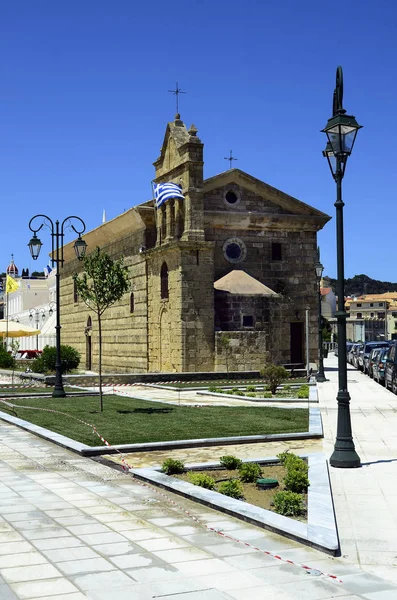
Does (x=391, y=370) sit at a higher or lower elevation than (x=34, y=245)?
lower

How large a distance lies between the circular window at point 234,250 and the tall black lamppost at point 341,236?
2445 centimetres

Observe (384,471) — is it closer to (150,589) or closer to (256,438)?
(256,438)

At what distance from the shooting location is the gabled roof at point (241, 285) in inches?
1350

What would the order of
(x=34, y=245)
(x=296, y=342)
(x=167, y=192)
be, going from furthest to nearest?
(x=296, y=342)
(x=167, y=192)
(x=34, y=245)

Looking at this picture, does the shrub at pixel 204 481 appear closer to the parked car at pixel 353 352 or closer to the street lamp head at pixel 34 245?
the street lamp head at pixel 34 245

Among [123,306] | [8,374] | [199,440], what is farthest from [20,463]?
[123,306]

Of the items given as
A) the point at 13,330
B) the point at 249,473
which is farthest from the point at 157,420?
the point at 13,330

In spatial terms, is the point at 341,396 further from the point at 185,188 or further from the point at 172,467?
the point at 185,188

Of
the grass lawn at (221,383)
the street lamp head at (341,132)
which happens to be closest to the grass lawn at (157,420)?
the street lamp head at (341,132)

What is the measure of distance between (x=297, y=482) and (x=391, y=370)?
Answer: 61.1 ft

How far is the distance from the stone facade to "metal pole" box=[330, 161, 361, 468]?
21.9m

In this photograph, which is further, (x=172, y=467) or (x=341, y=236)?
(x=341, y=236)

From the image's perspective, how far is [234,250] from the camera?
3641 cm

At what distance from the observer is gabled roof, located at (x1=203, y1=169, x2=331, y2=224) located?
35312mm
